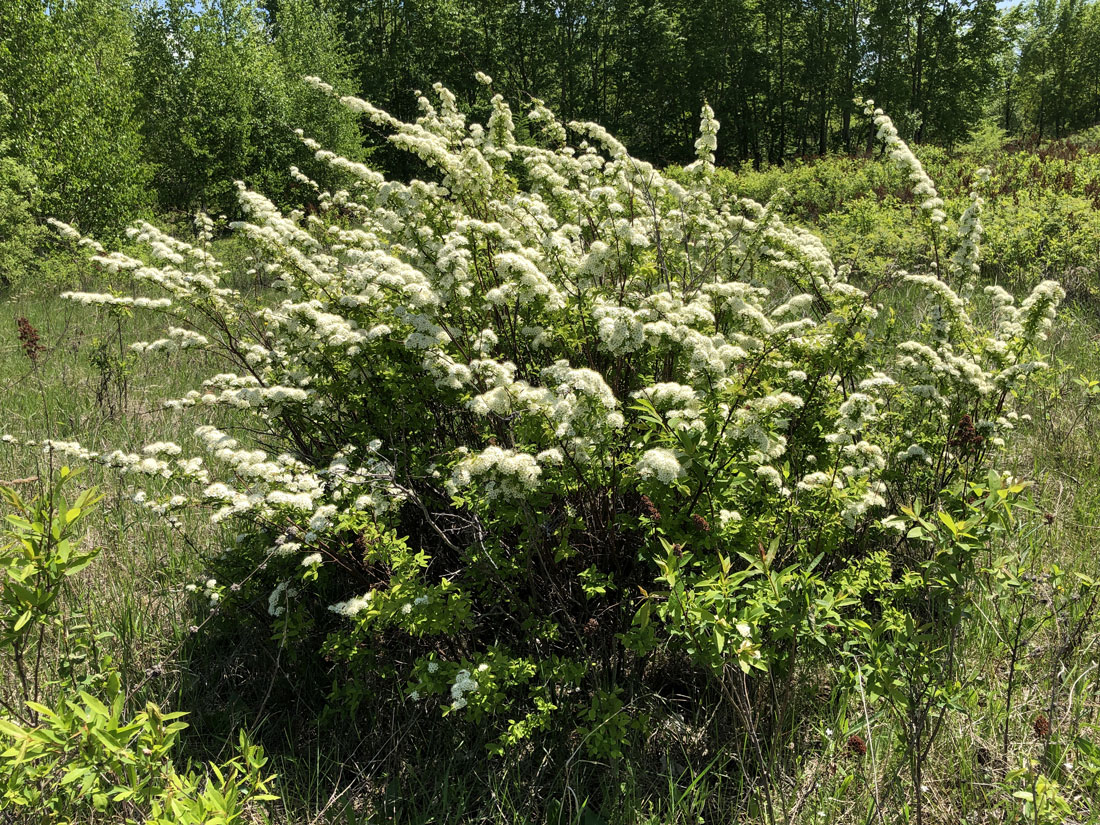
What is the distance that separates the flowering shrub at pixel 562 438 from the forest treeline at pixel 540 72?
1232cm

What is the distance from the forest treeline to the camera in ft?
60.1

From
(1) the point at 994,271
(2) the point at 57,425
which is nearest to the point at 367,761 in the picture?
(2) the point at 57,425

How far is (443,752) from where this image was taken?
2443mm

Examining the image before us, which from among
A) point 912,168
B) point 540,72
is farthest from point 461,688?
point 540,72

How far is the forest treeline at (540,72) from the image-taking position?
1833cm

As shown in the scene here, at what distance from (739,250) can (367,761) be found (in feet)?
9.94

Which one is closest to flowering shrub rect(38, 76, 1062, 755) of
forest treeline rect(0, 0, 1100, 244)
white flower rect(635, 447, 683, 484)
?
white flower rect(635, 447, 683, 484)

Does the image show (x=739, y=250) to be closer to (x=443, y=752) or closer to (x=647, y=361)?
(x=647, y=361)

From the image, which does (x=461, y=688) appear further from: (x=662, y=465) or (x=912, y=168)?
(x=912, y=168)

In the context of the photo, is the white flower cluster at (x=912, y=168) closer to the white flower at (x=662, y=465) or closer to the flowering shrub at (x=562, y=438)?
the flowering shrub at (x=562, y=438)

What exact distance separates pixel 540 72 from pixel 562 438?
1432 inches

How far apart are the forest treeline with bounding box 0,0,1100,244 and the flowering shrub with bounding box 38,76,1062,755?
12.3m

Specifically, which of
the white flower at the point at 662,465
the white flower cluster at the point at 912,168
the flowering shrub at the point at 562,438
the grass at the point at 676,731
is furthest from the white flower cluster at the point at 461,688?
the white flower cluster at the point at 912,168

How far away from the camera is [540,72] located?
3372cm
